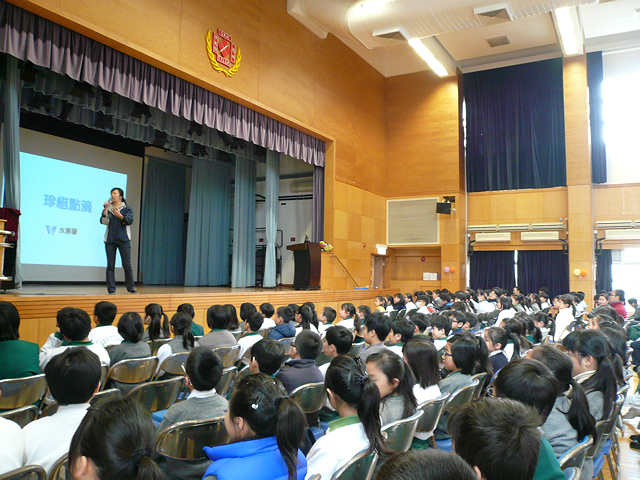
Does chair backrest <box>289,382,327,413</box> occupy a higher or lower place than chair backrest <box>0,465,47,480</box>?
lower

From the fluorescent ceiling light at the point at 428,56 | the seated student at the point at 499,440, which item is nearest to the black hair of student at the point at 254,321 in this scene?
the seated student at the point at 499,440

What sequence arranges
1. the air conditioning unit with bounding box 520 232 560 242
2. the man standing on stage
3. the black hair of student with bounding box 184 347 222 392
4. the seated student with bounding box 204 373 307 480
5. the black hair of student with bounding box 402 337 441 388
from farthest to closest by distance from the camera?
the air conditioning unit with bounding box 520 232 560 242 → the man standing on stage → the black hair of student with bounding box 402 337 441 388 → the black hair of student with bounding box 184 347 222 392 → the seated student with bounding box 204 373 307 480

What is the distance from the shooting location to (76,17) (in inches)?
232

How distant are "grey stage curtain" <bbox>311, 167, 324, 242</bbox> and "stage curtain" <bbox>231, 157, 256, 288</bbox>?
171cm

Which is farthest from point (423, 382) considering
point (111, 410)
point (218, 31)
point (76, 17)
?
point (218, 31)

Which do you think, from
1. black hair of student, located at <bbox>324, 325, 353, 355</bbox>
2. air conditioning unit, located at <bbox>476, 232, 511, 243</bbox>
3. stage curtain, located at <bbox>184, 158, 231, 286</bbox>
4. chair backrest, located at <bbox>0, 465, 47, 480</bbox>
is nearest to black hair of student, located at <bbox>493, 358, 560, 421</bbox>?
black hair of student, located at <bbox>324, 325, 353, 355</bbox>

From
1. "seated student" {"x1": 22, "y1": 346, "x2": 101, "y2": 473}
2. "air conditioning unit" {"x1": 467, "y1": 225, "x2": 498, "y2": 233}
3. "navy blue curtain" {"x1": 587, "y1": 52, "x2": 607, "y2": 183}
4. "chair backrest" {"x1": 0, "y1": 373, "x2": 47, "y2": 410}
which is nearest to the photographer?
"seated student" {"x1": 22, "y1": 346, "x2": 101, "y2": 473}

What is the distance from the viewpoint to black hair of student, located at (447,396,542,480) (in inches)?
42.1

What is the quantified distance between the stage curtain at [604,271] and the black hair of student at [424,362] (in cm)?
1138

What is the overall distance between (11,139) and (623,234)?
12.8m

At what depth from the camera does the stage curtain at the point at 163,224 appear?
1238 cm

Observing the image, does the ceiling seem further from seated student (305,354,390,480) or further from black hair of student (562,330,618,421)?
seated student (305,354,390,480)

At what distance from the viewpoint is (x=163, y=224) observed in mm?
12812

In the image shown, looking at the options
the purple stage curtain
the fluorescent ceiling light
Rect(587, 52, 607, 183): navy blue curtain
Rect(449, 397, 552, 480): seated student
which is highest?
the fluorescent ceiling light
